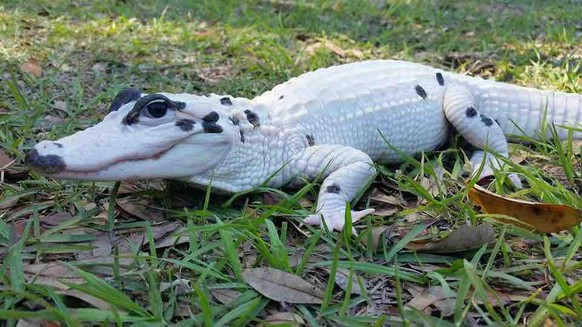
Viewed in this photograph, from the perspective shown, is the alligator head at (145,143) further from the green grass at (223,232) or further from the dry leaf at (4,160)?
the dry leaf at (4,160)

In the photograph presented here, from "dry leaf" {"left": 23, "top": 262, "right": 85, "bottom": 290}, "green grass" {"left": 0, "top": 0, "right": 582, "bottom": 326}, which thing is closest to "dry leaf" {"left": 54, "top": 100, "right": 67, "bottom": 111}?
"green grass" {"left": 0, "top": 0, "right": 582, "bottom": 326}

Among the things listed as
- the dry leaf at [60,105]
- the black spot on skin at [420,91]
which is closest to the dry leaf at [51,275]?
the dry leaf at [60,105]

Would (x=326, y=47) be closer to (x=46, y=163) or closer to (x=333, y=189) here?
(x=333, y=189)

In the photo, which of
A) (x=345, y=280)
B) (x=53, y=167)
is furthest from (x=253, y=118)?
(x=345, y=280)

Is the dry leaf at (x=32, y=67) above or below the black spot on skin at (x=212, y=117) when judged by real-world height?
below

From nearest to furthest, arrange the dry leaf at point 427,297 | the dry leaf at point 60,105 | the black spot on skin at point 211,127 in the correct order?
the dry leaf at point 427,297, the black spot on skin at point 211,127, the dry leaf at point 60,105

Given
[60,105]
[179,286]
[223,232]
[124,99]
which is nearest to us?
[179,286]
